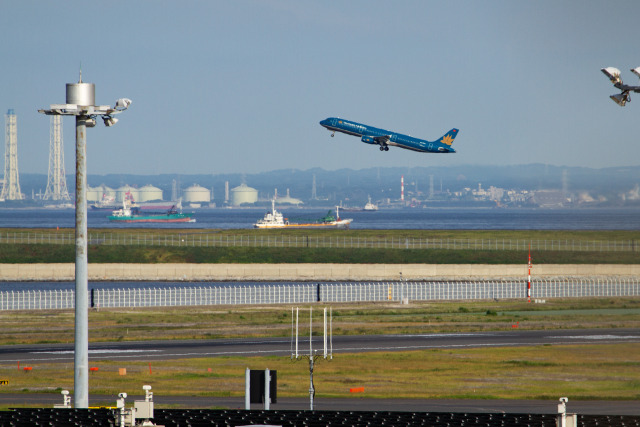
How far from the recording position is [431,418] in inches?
920

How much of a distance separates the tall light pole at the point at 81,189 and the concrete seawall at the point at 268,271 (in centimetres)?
8829

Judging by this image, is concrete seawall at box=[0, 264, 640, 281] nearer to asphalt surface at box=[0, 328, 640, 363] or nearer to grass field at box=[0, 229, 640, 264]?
grass field at box=[0, 229, 640, 264]

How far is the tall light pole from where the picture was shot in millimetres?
25312

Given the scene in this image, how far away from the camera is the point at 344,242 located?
486 ft

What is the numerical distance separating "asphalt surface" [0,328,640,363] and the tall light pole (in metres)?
22.9

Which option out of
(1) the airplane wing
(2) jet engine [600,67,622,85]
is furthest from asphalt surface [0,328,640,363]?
(1) the airplane wing

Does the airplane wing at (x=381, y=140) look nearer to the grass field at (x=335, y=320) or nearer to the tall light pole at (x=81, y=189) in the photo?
the grass field at (x=335, y=320)

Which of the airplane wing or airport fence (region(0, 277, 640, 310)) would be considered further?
the airplane wing

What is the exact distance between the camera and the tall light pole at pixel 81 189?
25312 millimetres

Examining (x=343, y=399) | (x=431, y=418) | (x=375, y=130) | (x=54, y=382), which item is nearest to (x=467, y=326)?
(x=343, y=399)

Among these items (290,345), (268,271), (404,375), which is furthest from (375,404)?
(268,271)

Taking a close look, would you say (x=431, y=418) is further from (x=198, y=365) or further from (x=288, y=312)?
(x=288, y=312)

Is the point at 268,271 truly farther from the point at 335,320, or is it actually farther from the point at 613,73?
the point at 613,73

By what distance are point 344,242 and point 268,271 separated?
33005mm
